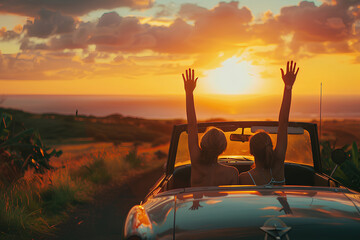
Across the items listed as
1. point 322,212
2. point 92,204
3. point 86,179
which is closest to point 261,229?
point 322,212

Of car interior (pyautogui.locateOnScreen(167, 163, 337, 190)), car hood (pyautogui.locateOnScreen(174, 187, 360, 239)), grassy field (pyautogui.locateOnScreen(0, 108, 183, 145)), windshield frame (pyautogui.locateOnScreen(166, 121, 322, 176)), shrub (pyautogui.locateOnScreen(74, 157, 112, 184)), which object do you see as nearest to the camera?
car hood (pyautogui.locateOnScreen(174, 187, 360, 239))

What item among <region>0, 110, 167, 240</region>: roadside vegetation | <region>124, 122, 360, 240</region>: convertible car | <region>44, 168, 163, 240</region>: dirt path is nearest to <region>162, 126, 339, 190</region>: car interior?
<region>124, 122, 360, 240</region>: convertible car

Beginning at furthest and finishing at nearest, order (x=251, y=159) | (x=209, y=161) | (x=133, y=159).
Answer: (x=133, y=159)
(x=251, y=159)
(x=209, y=161)

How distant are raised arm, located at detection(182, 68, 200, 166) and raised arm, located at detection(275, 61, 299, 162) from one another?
0.73 metres

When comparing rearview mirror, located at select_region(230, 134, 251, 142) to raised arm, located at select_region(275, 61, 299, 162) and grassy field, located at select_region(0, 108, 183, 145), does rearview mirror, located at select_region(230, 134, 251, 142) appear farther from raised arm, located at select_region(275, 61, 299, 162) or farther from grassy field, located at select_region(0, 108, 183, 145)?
grassy field, located at select_region(0, 108, 183, 145)

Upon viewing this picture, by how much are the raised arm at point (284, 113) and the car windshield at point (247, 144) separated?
0.90m

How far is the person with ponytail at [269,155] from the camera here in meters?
3.88

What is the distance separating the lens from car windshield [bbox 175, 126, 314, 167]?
5.10 m

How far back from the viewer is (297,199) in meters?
3.05

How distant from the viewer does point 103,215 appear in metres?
8.60

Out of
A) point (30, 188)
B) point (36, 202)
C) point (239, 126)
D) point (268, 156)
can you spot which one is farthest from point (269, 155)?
point (30, 188)

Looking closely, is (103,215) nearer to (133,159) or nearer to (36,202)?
(36,202)

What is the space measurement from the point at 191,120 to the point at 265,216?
1623mm

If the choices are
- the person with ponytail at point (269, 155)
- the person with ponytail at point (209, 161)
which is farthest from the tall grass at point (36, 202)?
the person with ponytail at point (269, 155)
